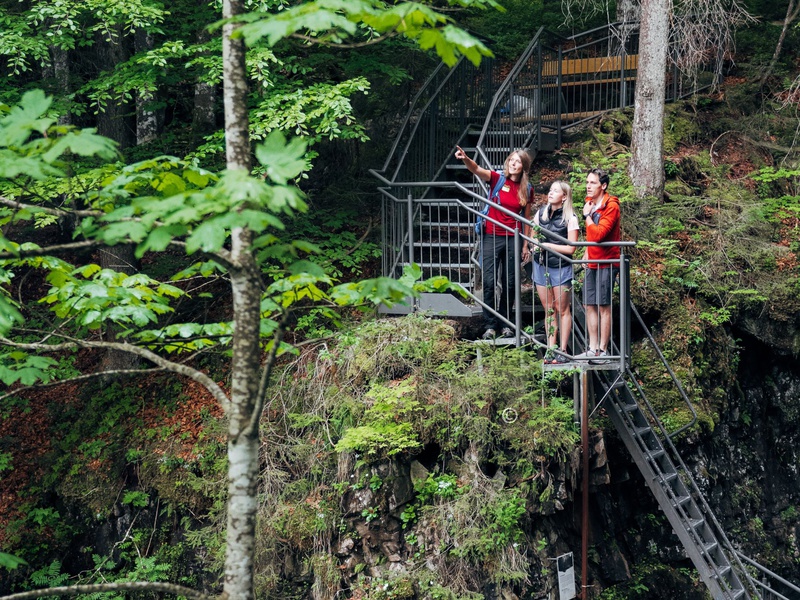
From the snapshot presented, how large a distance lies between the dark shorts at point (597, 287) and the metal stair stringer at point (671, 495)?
2.31 ft

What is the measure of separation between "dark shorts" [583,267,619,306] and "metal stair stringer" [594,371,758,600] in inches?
27.7

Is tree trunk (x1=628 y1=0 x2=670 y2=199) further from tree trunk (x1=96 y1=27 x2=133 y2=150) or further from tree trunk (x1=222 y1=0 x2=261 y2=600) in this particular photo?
tree trunk (x1=222 y1=0 x2=261 y2=600)

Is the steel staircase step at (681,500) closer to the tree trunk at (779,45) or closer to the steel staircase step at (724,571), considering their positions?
the steel staircase step at (724,571)

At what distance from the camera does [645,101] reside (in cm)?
1178

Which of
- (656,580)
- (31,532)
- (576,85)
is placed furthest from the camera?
(576,85)

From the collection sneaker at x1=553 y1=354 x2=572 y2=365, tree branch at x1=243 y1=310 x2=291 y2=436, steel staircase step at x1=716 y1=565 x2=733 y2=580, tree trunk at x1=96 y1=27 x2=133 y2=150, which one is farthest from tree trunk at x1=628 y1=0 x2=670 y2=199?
tree branch at x1=243 y1=310 x2=291 y2=436

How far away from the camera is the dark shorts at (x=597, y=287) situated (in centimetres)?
799

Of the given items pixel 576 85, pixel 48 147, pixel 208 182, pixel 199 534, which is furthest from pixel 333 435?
pixel 576 85

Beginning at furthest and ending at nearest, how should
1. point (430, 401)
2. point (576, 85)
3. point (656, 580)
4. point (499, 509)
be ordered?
1. point (576, 85)
2. point (656, 580)
3. point (430, 401)
4. point (499, 509)

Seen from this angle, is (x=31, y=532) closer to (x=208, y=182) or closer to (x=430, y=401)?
(x=430, y=401)

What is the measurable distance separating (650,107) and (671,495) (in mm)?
5659

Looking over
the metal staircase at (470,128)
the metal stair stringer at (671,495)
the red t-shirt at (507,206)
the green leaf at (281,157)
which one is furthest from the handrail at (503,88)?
the green leaf at (281,157)

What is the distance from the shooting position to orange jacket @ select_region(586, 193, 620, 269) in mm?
7996

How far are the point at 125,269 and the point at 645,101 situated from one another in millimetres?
7168
